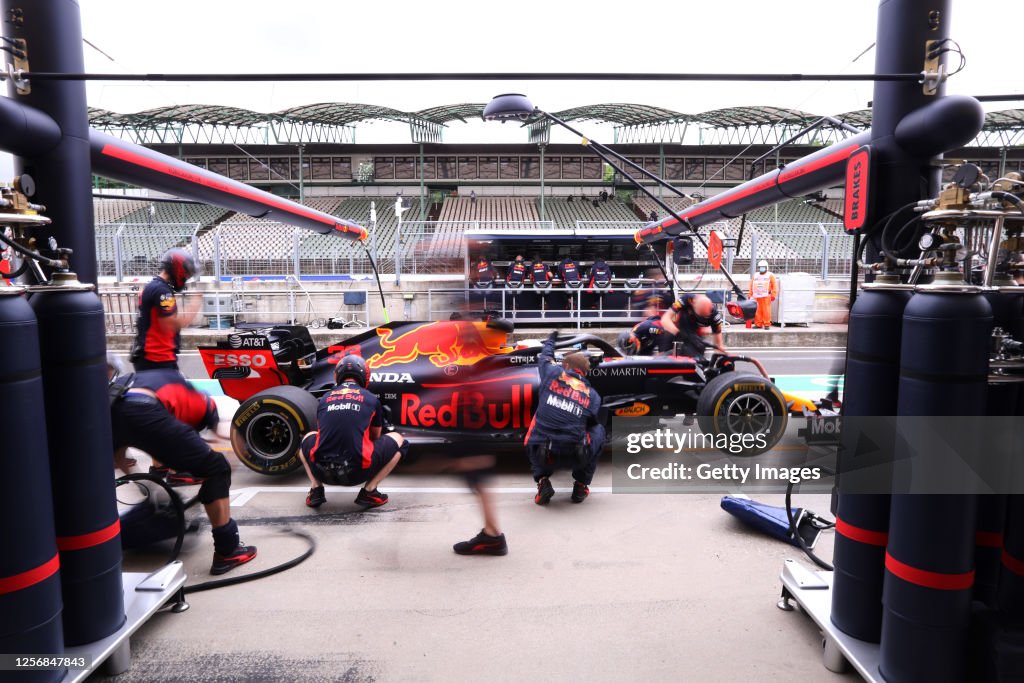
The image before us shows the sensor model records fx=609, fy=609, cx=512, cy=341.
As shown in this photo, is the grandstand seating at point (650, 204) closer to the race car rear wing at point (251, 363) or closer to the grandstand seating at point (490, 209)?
the grandstand seating at point (490, 209)

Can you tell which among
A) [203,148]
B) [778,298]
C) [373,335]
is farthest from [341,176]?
[373,335]

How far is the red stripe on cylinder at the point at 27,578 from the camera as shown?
219 cm

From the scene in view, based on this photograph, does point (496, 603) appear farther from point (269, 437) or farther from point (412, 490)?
point (269, 437)

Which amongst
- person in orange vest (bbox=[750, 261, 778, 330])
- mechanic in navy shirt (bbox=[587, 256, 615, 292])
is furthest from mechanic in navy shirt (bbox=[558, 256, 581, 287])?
person in orange vest (bbox=[750, 261, 778, 330])

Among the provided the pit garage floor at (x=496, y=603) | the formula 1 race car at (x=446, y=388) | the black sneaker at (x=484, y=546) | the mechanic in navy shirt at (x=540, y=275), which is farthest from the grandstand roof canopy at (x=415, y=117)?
the black sneaker at (x=484, y=546)

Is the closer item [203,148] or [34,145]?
[34,145]

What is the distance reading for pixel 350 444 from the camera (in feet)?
14.1

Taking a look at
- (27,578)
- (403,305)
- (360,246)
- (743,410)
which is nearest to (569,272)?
(403,305)

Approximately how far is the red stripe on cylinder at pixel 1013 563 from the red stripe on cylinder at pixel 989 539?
0.06 metres

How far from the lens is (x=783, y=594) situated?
128 inches

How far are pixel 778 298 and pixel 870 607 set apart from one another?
14.2 m

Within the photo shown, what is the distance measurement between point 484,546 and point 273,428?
2311 millimetres

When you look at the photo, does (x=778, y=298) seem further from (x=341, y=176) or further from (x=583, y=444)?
(x=341, y=176)

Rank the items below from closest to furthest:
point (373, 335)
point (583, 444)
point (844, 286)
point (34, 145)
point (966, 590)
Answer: point (966, 590), point (34, 145), point (583, 444), point (373, 335), point (844, 286)
